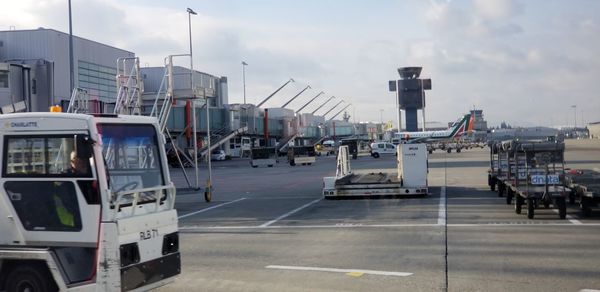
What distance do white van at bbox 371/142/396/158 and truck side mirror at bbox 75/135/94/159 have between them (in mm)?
70293

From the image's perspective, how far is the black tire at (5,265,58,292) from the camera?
6.85 metres

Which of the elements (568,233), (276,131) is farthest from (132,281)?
(276,131)

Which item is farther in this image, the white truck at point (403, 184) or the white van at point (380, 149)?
the white van at point (380, 149)

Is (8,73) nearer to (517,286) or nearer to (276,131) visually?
(517,286)

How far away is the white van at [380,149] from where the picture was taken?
76375mm

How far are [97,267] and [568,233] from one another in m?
10.2

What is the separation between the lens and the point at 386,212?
17969 mm

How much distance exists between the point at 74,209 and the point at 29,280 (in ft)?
3.28

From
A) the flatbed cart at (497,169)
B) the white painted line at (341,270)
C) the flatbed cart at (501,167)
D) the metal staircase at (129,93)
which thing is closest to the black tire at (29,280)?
the white painted line at (341,270)

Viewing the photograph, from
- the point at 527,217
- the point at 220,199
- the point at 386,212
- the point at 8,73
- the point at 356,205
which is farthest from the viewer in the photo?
the point at 8,73

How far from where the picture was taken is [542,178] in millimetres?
15367

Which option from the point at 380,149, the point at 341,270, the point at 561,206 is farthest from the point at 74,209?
the point at 380,149

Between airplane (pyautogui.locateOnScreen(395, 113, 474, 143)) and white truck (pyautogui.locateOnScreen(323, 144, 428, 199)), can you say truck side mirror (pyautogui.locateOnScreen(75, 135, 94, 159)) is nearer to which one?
white truck (pyautogui.locateOnScreen(323, 144, 428, 199))

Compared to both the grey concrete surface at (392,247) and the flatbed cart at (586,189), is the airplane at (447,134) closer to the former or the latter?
the grey concrete surface at (392,247)
